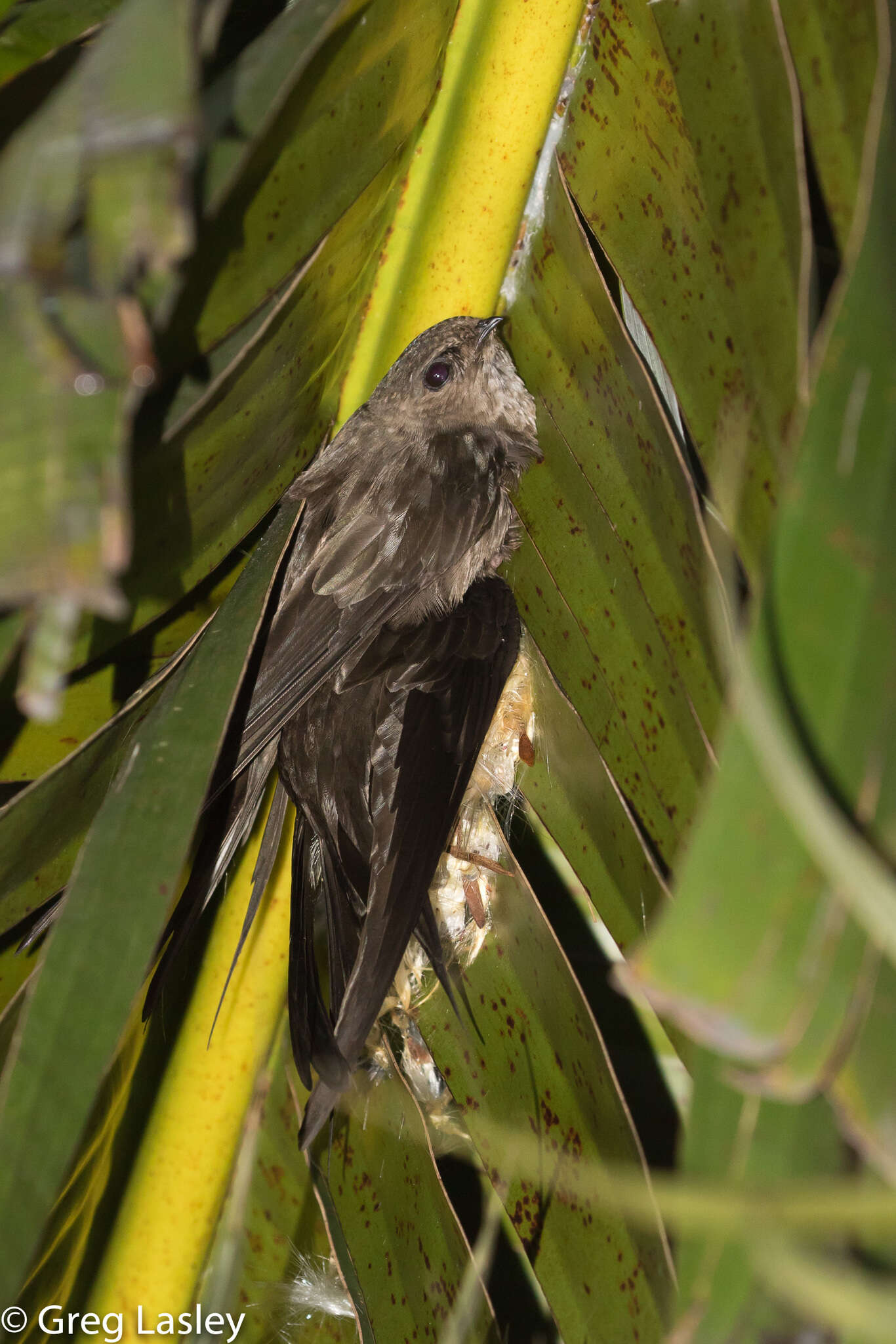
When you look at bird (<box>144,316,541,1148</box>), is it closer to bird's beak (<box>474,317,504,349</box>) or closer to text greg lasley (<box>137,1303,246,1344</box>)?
bird's beak (<box>474,317,504,349</box>)

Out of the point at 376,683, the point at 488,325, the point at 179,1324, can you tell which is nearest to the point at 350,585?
the point at 376,683

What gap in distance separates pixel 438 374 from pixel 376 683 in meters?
0.44

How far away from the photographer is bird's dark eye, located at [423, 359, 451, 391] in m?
1.42

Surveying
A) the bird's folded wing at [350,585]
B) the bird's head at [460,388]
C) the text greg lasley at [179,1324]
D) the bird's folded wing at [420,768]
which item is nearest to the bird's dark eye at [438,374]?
the bird's head at [460,388]

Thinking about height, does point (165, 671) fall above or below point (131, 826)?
above

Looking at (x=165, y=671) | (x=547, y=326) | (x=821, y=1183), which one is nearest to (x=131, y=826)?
(x=165, y=671)

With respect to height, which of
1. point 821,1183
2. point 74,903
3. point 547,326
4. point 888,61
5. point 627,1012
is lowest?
point 821,1183

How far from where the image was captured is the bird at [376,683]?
1075 mm

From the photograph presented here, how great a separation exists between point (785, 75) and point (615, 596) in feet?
1.60

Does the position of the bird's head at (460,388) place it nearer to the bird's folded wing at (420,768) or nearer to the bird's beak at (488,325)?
the bird's beak at (488,325)

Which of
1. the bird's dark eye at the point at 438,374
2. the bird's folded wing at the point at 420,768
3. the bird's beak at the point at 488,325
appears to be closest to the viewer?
the bird's folded wing at the point at 420,768

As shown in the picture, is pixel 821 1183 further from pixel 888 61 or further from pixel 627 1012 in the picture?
pixel 627 1012

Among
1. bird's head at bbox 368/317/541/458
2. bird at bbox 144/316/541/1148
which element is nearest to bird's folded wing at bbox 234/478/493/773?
bird at bbox 144/316/541/1148

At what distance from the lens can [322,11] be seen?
2.14 ft
